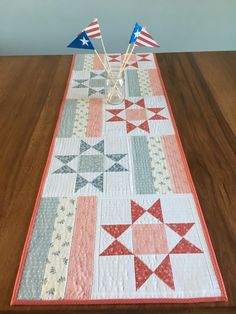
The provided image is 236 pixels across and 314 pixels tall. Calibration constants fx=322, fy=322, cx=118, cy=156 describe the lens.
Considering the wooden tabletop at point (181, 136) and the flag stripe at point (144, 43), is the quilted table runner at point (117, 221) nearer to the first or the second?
the wooden tabletop at point (181, 136)

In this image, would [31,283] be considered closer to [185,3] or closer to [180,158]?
[180,158]

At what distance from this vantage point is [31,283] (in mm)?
708

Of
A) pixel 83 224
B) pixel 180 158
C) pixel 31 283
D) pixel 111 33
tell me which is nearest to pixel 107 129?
pixel 180 158

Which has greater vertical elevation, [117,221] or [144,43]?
[144,43]

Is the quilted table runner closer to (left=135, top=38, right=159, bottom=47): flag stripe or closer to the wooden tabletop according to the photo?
the wooden tabletop

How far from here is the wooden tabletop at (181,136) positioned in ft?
2.42

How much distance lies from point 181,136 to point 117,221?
0.45 meters

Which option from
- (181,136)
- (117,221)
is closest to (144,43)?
(181,136)

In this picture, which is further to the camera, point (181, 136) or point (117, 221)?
point (181, 136)

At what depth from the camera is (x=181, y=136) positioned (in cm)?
114

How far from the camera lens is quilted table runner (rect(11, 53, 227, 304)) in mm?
696

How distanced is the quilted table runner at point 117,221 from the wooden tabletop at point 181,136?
0.9 inches

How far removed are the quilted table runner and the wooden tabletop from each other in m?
0.02

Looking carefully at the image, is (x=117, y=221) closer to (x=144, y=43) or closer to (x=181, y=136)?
(x=181, y=136)
